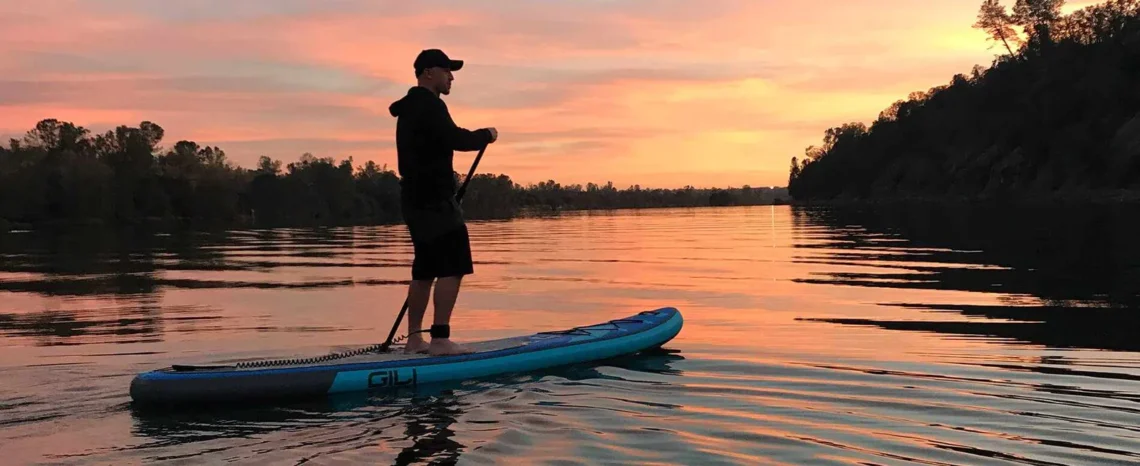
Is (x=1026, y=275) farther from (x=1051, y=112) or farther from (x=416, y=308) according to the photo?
(x=1051, y=112)

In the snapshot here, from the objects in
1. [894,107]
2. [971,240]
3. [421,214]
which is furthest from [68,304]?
[894,107]

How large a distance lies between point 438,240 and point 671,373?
2125 millimetres

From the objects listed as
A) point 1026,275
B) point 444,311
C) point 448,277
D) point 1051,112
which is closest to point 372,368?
point 444,311

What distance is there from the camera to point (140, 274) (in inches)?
795

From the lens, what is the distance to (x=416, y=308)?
7449 mm

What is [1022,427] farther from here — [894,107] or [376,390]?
[894,107]

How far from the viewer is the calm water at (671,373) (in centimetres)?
507

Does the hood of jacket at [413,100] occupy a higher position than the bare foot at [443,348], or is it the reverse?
the hood of jacket at [413,100]

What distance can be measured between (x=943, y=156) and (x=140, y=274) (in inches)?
5012

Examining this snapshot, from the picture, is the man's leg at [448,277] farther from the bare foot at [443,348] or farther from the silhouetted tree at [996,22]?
the silhouetted tree at [996,22]

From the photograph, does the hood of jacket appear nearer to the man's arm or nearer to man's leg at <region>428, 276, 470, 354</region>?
the man's arm

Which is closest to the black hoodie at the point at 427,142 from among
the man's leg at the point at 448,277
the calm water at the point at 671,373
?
the man's leg at the point at 448,277

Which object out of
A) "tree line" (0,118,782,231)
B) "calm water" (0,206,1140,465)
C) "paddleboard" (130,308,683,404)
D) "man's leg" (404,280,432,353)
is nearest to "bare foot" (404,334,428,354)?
"man's leg" (404,280,432,353)

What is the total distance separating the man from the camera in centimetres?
720
